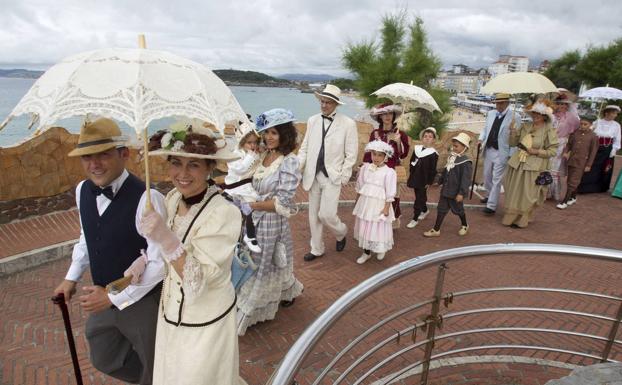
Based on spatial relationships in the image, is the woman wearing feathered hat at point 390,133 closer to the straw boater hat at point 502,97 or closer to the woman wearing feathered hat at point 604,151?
the straw boater hat at point 502,97

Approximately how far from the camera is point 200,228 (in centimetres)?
199

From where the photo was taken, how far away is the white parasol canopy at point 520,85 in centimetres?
588

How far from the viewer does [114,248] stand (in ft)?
→ 7.27

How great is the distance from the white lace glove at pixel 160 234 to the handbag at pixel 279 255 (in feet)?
5.79

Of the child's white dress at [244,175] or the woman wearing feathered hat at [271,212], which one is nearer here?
the woman wearing feathered hat at [271,212]

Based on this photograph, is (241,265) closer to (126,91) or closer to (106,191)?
(106,191)

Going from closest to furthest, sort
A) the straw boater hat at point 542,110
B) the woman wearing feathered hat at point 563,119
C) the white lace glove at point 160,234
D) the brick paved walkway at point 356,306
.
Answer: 1. the white lace glove at point 160,234
2. the brick paved walkway at point 356,306
3. the straw boater hat at point 542,110
4. the woman wearing feathered hat at point 563,119

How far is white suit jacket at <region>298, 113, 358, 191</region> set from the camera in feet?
15.6

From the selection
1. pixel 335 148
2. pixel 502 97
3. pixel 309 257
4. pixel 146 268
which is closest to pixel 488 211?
pixel 502 97

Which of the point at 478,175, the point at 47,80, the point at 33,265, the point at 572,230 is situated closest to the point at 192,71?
the point at 47,80

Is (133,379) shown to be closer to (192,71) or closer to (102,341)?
(102,341)

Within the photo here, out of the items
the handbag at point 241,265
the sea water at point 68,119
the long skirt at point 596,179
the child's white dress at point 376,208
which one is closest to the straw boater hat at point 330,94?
the sea water at point 68,119

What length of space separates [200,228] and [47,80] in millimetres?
962

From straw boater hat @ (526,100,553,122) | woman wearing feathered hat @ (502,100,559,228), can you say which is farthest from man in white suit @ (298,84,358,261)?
woman wearing feathered hat @ (502,100,559,228)
